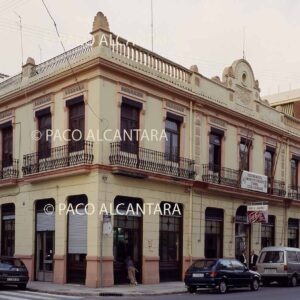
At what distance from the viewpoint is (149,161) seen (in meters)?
25.8

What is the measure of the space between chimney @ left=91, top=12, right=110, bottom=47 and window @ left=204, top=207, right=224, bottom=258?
421 inches

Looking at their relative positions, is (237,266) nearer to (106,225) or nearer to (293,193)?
(106,225)

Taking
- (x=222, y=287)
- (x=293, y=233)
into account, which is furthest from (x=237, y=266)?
(x=293, y=233)

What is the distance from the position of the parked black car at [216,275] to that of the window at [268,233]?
1140 centimetres

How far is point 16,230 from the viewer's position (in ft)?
93.9

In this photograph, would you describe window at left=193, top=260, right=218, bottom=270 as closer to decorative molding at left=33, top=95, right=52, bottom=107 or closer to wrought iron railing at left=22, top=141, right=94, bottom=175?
wrought iron railing at left=22, top=141, right=94, bottom=175

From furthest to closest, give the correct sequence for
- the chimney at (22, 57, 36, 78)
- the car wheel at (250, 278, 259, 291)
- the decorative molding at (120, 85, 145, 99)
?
the chimney at (22, 57, 36, 78)
the decorative molding at (120, 85, 145, 99)
the car wheel at (250, 278, 259, 291)

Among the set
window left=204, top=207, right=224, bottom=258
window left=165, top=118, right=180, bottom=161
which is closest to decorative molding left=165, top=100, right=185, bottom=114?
window left=165, top=118, right=180, bottom=161

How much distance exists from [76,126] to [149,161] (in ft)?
11.8

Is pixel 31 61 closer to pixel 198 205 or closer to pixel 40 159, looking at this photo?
pixel 40 159

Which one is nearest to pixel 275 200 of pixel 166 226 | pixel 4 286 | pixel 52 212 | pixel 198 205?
pixel 198 205

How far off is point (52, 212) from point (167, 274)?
6118 millimetres

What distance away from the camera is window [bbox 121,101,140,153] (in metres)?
25.3

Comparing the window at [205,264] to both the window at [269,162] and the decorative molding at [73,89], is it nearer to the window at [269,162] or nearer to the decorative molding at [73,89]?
the decorative molding at [73,89]
